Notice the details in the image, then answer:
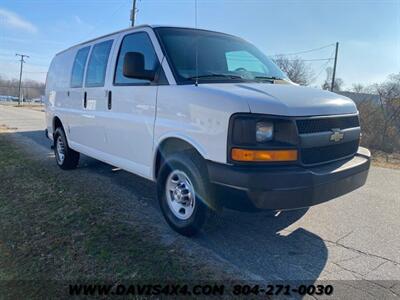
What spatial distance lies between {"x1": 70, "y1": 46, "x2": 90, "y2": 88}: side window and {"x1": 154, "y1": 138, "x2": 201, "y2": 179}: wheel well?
2602 millimetres

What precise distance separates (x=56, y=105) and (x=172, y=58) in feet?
13.4

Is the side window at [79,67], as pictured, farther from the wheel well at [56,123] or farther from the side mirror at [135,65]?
the side mirror at [135,65]

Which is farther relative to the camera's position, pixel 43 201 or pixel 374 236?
pixel 43 201

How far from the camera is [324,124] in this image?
310 cm

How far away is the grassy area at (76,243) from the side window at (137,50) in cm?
172

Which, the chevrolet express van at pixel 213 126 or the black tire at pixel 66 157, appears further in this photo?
the black tire at pixel 66 157

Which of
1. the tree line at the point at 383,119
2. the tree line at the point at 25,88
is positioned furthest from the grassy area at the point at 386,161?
the tree line at the point at 25,88

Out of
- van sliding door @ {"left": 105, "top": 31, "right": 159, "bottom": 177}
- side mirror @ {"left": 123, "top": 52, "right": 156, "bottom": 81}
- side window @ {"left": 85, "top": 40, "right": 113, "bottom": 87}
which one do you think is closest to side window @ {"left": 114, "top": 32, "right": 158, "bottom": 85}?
van sliding door @ {"left": 105, "top": 31, "right": 159, "bottom": 177}

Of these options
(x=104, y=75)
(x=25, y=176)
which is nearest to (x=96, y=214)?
(x=104, y=75)

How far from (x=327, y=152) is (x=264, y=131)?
0.77 meters

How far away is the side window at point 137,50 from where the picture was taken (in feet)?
12.7

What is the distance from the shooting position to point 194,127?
3195 millimetres

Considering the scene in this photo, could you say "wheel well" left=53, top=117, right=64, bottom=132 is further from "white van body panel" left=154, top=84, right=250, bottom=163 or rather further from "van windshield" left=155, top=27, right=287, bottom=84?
"white van body panel" left=154, top=84, right=250, bottom=163

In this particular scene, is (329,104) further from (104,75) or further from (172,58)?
(104,75)
